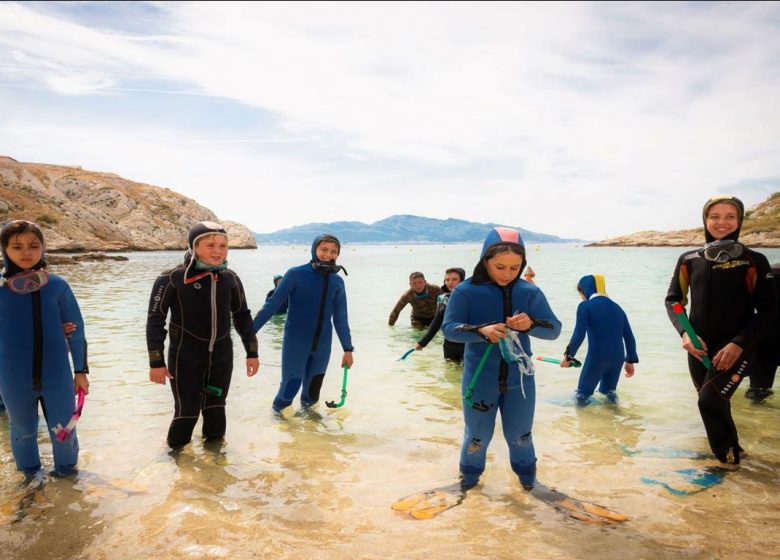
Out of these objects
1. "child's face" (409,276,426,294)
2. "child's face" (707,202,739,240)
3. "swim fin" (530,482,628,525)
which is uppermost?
"child's face" (707,202,739,240)

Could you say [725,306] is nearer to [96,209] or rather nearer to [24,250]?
[24,250]

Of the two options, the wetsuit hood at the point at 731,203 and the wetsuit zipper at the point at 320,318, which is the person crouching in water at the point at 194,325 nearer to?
the wetsuit zipper at the point at 320,318

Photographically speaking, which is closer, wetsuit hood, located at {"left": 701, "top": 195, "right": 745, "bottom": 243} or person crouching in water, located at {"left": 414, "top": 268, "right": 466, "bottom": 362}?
wetsuit hood, located at {"left": 701, "top": 195, "right": 745, "bottom": 243}

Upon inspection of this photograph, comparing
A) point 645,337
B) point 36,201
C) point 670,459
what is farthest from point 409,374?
point 36,201

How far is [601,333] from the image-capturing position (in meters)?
Result: 7.35

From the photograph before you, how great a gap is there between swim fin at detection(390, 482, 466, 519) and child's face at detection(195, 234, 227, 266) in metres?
2.93

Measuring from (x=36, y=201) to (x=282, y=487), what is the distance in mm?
106352

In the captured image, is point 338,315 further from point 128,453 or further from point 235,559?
point 235,559

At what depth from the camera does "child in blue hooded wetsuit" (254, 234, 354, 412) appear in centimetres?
669

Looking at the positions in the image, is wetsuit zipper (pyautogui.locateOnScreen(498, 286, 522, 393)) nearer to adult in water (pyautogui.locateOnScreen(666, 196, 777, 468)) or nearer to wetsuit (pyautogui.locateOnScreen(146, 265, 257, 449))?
adult in water (pyautogui.locateOnScreen(666, 196, 777, 468))

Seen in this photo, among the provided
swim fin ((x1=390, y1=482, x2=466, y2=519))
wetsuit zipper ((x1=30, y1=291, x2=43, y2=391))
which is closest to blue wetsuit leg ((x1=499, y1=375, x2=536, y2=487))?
swim fin ((x1=390, y1=482, x2=466, y2=519))

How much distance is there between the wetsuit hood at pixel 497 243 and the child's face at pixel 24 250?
3804 mm

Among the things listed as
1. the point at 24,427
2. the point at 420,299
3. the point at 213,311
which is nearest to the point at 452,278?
the point at 420,299

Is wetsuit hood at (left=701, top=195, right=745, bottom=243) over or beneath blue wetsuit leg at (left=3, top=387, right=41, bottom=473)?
over
